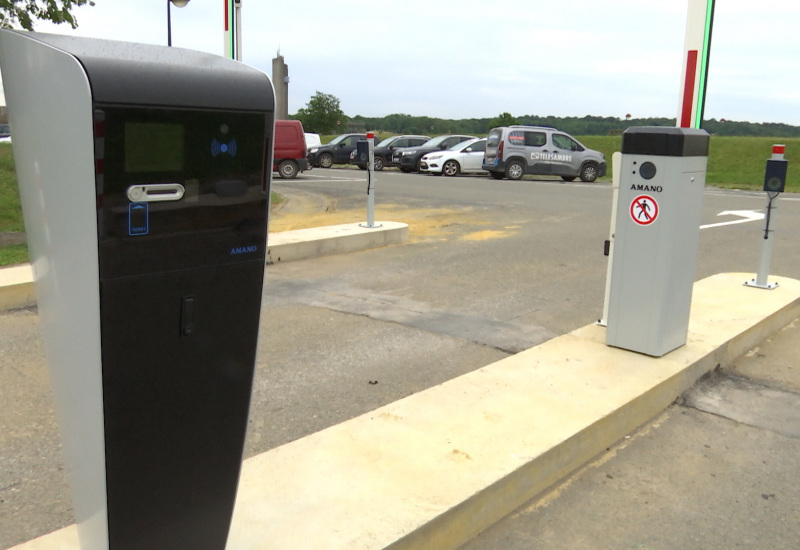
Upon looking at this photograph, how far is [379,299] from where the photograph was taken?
707cm

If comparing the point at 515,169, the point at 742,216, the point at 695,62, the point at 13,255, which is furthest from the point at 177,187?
the point at 515,169

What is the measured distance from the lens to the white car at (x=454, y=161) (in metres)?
24.2

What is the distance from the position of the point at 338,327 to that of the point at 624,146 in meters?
2.70

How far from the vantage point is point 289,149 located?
70.1 feet

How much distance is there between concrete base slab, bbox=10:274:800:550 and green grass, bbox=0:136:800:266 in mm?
3555

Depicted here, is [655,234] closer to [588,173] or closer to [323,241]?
[323,241]

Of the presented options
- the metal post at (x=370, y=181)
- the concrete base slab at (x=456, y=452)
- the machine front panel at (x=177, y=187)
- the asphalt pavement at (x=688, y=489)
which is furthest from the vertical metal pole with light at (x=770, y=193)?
the machine front panel at (x=177, y=187)

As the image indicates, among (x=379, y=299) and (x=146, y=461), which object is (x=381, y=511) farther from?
(x=379, y=299)

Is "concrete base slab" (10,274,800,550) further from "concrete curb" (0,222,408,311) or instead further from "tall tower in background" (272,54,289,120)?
"tall tower in background" (272,54,289,120)

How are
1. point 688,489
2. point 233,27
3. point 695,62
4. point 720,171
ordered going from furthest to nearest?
point 720,171 → point 233,27 → point 695,62 → point 688,489

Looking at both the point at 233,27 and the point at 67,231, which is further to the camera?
the point at 233,27

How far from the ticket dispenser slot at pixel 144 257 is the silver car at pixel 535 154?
21.0 m

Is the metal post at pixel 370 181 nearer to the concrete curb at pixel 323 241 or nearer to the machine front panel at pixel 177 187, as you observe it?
the concrete curb at pixel 323 241

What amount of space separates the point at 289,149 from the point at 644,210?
58.3 ft
